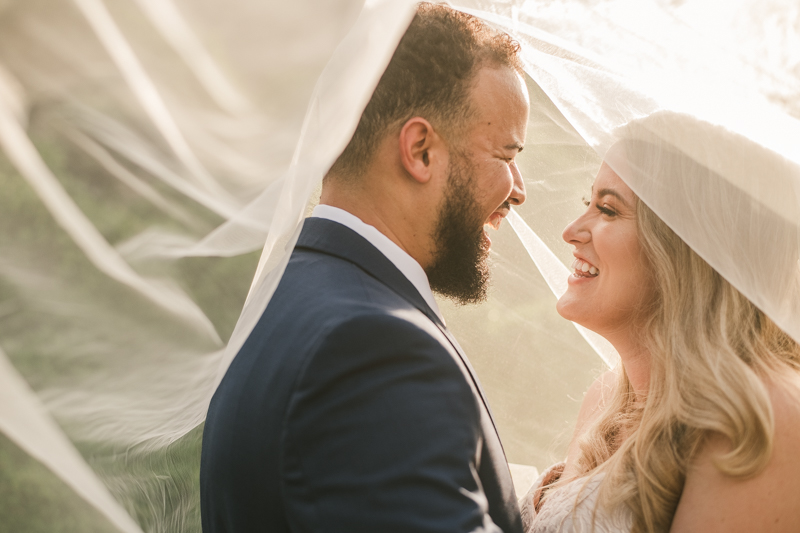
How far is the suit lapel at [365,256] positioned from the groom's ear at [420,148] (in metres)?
0.36

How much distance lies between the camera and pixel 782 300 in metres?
1.80

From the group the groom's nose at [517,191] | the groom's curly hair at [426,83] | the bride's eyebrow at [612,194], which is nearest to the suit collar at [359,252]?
the groom's curly hair at [426,83]

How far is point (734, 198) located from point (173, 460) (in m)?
1.81

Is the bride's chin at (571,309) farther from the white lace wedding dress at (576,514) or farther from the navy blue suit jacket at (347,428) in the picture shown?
the navy blue suit jacket at (347,428)

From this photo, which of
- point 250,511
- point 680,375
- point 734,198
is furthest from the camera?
point 680,375

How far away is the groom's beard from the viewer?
81.0 inches

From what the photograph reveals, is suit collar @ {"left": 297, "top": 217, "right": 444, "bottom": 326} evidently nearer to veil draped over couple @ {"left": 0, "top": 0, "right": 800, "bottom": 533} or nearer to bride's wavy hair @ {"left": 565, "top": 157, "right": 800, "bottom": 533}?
veil draped over couple @ {"left": 0, "top": 0, "right": 800, "bottom": 533}

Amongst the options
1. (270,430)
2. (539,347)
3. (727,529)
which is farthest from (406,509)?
(539,347)

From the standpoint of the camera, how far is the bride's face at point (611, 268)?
2434 millimetres

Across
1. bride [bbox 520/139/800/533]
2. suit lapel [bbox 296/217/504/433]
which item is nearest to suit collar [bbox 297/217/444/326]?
suit lapel [bbox 296/217/504/433]

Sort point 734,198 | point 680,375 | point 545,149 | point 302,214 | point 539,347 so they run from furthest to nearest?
point 539,347
point 545,149
point 680,375
point 734,198
point 302,214

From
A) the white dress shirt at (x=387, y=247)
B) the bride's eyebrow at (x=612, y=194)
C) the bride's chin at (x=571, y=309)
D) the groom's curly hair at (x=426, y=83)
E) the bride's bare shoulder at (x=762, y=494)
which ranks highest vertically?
the groom's curly hair at (x=426, y=83)

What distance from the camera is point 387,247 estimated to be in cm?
191

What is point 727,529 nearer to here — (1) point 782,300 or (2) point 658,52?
(1) point 782,300
